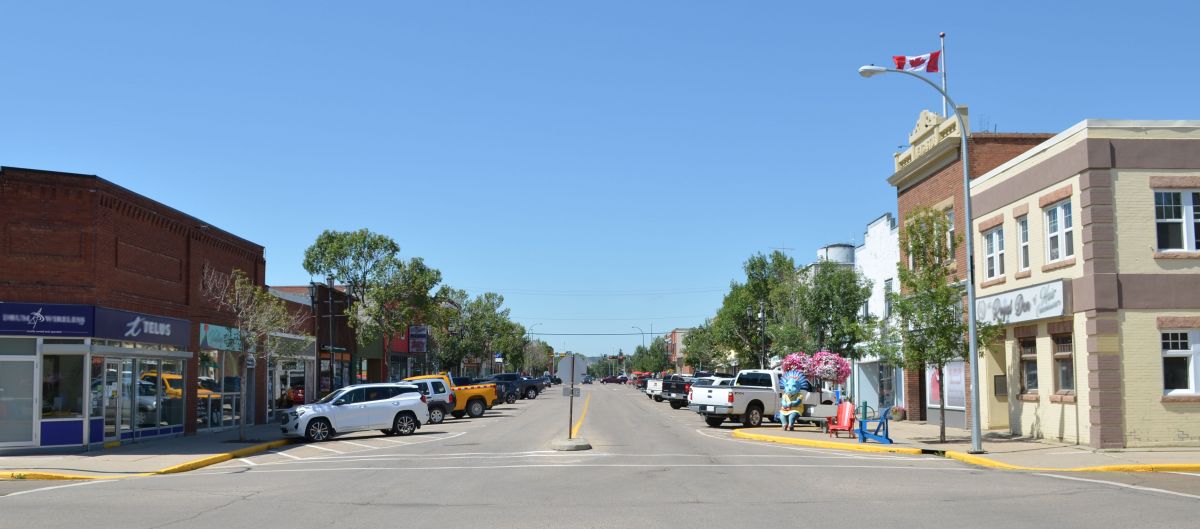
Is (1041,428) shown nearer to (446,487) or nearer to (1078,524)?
(1078,524)

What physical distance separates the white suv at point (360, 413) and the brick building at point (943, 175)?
16.1 metres

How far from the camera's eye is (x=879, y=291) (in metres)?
44.9

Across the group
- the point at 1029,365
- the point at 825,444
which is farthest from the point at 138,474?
the point at 1029,365

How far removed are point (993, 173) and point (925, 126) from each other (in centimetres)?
682

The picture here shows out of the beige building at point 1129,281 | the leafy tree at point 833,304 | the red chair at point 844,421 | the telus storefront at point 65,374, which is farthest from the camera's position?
the leafy tree at point 833,304

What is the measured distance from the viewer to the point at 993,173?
28875mm

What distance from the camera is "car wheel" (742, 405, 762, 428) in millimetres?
34625

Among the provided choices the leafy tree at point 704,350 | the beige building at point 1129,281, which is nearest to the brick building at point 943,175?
the beige building at point 1129,281

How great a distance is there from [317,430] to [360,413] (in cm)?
137

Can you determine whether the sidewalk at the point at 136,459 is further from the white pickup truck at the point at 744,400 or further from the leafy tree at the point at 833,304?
the leafy tree at the point at 833,304

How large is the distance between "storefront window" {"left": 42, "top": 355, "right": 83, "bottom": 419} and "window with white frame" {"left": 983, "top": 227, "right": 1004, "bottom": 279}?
81.9ft

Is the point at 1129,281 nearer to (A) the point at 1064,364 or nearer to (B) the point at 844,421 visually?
(A) the point at 1064,364

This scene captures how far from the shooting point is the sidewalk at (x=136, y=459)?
19.6 meters

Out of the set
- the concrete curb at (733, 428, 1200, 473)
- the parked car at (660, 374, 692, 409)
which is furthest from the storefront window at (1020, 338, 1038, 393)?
the parked car at (660, 374, 692, 409)
